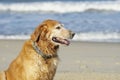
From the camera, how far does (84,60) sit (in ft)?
36.2

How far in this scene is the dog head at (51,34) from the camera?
259 inches

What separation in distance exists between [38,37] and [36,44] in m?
0.12

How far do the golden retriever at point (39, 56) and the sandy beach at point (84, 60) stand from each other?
113 centimetres

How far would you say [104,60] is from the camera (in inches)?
436

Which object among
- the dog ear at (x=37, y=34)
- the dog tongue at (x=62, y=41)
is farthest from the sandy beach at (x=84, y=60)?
the dog ear at (x=37, y=34)

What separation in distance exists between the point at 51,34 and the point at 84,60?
176 inches

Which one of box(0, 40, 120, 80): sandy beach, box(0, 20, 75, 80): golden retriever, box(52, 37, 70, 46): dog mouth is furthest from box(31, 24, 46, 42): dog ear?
box(0, 40, 120, 80): sandy beach

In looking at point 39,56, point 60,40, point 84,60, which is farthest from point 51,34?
point 84,60

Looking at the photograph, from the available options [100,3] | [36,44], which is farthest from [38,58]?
[100,3]

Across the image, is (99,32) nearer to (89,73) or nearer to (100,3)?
(89,73)

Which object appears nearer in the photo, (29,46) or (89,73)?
(29,46)

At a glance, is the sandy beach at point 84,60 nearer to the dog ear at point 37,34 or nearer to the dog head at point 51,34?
the dog head at point 51,34

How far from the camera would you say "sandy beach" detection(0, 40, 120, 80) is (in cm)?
938

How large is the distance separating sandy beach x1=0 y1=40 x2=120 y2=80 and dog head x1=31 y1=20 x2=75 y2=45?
3.61 ft
